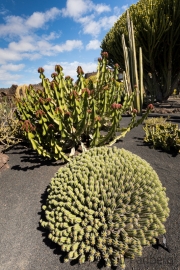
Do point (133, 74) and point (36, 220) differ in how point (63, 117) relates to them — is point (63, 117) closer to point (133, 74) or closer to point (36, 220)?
point (36, 220)

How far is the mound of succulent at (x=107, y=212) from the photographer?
1575mm

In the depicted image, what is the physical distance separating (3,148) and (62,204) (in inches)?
96.4

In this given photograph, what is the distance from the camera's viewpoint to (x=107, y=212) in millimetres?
1671

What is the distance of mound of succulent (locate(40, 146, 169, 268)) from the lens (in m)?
1.58

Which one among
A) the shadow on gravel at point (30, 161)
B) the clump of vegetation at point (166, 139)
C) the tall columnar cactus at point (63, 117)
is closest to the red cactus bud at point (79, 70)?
the tall columnar cactus at point (63, 117)

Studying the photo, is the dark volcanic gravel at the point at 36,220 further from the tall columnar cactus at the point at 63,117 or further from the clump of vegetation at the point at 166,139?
the tall columnar cactus at the point at 63,117

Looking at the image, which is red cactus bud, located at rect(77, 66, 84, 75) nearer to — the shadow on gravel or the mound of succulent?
the shadow on gravel

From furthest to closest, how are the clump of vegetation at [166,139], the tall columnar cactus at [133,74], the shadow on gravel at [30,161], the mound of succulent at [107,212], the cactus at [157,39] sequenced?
the cactus at [157,39], the tall columnar cactus at [133,74], the clump of vegetation at [166,139], the shadow on gravel at [30,161], the mound of succulent at [107,212]

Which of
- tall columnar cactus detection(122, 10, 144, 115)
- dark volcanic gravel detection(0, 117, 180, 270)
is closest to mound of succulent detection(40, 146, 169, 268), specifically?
dark volcanic gravel detection(0, 117, 180, 270)

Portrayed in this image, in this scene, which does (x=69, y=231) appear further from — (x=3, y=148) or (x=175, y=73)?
(x=175, y=73)

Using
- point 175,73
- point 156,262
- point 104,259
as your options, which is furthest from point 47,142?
point 175,73

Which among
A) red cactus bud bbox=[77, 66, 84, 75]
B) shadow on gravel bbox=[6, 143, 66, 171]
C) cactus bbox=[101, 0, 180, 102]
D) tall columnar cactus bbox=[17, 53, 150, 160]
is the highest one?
cactus bbox=[101, 0, 180, 102]

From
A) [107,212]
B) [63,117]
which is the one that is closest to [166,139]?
[63,117]

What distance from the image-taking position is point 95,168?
6.31 feet
